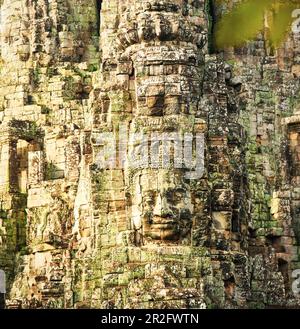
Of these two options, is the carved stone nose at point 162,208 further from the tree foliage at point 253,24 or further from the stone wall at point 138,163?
the tree foliage at point 253,24

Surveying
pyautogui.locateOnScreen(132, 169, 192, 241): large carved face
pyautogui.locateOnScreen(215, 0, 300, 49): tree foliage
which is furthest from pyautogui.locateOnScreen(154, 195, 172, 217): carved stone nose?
pyautogui.locateOnScreen(215, 0, 300, 49): tree foliage

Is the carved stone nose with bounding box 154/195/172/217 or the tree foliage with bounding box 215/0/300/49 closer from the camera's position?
the carved stone nose with bounding box 154/195/172/217

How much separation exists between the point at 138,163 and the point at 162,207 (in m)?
1.64

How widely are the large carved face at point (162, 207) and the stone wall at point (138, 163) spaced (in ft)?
0.10

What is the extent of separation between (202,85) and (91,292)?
745 cm

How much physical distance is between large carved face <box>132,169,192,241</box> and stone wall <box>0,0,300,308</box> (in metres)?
0.03

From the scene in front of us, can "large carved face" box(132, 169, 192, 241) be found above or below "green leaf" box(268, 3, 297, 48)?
below

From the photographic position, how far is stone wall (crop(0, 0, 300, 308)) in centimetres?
8956

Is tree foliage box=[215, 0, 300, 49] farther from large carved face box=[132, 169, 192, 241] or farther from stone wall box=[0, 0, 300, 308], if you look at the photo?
large carved face box=[132, 169, 192, 241]

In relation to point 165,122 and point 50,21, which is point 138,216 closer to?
point 165,122

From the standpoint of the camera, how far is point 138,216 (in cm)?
8981

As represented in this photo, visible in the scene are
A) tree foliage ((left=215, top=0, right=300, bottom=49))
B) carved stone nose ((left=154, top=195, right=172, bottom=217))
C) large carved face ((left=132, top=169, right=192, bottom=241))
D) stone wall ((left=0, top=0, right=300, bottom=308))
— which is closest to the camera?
carved stone nose ((left=154, top=195, right=172, bottom=217))

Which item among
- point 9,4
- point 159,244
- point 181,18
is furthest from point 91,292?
point 9,4

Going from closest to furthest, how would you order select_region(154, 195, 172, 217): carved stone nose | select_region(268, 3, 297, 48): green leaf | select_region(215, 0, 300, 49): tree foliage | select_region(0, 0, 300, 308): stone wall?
select_region(154, 195, 172, 217): carved stone nose < select_region(0, 0, 300, 308): stone wall < select_region(268, 3, 297, 48): green leaf < select_region(215, 0, 300, 49): tree foliage
